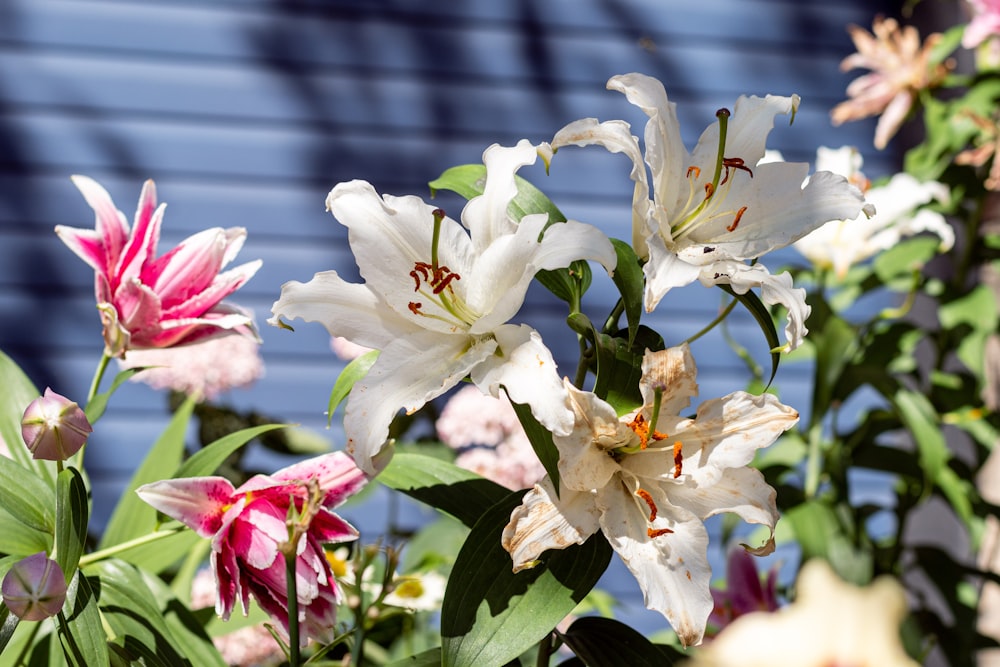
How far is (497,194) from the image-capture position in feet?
1.42

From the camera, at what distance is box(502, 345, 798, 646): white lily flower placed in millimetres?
415

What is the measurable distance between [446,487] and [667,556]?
146 millimetres

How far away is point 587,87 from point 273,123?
26.6 inches

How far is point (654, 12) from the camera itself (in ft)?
6.85

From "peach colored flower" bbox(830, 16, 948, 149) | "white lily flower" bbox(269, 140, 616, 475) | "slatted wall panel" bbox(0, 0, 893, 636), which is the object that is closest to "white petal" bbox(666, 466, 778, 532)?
"white lily flower" bbox(269, 140, 616, 475)

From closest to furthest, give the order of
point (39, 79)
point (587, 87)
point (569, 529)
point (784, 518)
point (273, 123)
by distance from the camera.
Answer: point (569, 529), point (784, 518), point (39, 79), point (273, 123), point (587, 87)

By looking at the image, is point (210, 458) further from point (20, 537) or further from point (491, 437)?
point (491, 437)

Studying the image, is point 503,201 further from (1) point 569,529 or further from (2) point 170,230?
(2) point 170,230

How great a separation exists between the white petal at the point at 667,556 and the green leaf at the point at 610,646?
0.26 ft

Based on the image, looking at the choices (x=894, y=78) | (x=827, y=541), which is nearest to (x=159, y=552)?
(x=827, y=541)

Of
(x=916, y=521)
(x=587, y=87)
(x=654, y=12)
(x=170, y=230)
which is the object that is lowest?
(x=916, y=521)

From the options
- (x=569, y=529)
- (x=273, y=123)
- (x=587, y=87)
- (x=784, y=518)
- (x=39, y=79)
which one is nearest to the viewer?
(x=569, y=529)

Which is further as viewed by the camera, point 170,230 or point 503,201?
→ point 170,230

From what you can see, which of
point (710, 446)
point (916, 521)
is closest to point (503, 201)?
point (710, 446)
